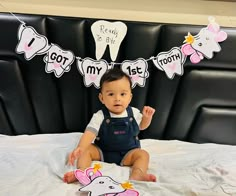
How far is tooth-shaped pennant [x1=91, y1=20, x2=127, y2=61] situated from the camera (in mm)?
1352

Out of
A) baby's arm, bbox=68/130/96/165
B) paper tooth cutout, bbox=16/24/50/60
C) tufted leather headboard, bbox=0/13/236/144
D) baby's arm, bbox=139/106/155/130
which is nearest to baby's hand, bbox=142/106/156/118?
baby's arm, bbox=139/106/155/130

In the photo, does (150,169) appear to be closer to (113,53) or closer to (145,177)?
(145,177)

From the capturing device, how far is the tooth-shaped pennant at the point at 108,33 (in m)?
1.35

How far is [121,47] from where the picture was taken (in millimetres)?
1395

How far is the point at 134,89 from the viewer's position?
145 cm

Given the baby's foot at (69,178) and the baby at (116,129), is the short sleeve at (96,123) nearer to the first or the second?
the baby at (116,129)

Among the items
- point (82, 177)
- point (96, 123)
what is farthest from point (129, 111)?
point (82, 177)

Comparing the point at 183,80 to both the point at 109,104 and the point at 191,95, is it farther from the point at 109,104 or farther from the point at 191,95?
the point at 109,104

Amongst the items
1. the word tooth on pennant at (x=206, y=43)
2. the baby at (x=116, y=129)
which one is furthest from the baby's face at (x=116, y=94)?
the word tooth on pennant at (x=206, y=43)

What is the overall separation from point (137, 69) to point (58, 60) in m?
0.33

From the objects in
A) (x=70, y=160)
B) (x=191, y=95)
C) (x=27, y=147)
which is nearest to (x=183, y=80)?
(x=191, y=95)

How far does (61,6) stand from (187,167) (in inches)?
32.4

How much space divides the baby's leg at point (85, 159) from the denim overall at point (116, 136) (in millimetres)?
35

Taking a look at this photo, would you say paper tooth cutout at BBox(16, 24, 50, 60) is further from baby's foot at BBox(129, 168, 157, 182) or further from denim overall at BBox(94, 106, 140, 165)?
baby's foot at BBox(129, 168, 157, 182)
